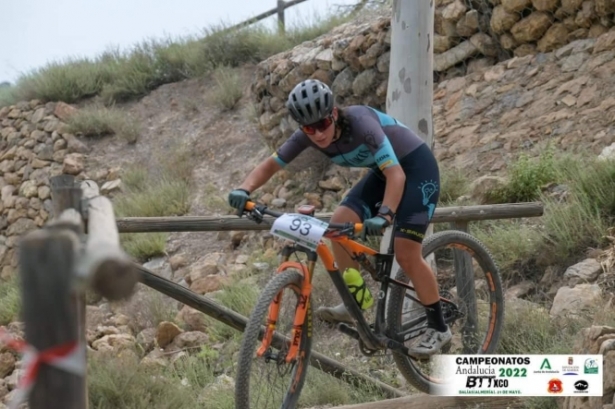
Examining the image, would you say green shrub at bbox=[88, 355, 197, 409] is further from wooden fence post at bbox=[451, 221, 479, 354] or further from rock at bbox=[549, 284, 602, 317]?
rock at bbox=[549, 284, 602, 317]

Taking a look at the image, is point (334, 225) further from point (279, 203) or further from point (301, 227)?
point (279, 203)

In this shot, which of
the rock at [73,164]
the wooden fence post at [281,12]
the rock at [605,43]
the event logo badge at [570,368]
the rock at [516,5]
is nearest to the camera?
the event logo badge at [570,368]

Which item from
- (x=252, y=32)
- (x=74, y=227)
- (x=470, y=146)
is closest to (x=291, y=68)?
(x=470, y=146)

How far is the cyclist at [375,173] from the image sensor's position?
4.98 m

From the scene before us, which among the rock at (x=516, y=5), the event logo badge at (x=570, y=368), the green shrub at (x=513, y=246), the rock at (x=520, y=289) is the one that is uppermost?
the rock at (x=516, y=5)

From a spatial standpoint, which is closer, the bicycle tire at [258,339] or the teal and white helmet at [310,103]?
the bicycle tire at [258,339]

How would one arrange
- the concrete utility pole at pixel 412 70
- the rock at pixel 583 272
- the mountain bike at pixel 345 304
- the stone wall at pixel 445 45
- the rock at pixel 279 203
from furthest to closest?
the rock at pixel 279 203 → the stone wall at pixel 445 45 → the rock at pixel 583 272 → the concrete utility pole at pixel 412 70 → the mountain bike at pixel 345 304

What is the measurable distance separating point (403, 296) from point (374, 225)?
0.91 metres

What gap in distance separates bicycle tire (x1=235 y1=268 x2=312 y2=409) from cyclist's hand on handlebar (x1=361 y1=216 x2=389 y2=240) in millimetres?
410

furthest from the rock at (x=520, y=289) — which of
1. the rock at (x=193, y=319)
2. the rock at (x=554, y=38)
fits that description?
the rock at (x=554, y=38)

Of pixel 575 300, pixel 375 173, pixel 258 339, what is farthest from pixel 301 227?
pixel 575 300

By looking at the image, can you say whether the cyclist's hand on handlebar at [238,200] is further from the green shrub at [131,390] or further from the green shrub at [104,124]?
the green shrub at [104,124]

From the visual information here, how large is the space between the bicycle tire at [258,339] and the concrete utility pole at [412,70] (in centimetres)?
198

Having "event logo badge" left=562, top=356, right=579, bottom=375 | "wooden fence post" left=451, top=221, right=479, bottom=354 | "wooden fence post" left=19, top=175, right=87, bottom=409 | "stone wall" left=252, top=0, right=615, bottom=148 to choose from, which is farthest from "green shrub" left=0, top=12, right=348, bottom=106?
"wooden fence post" left=19, top=175, right=87, bottom=409
